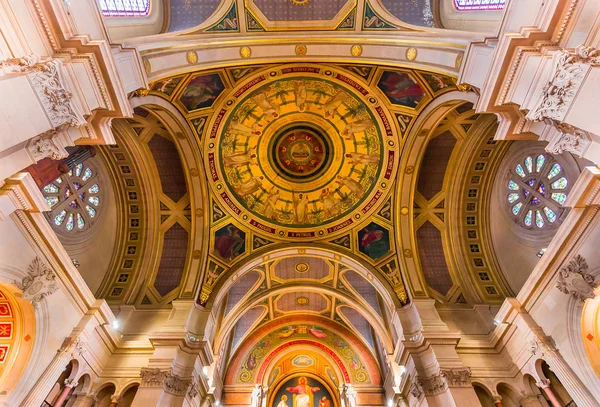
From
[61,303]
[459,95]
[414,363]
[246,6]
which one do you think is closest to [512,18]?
[459,95]

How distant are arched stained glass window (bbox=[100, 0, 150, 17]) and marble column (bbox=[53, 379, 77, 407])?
9.63 metres

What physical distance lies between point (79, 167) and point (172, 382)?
8.34 m

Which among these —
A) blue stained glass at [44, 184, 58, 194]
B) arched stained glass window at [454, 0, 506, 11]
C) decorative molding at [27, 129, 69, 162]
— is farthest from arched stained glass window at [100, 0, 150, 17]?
arched stained glass window at [454, 0, 506, 11]

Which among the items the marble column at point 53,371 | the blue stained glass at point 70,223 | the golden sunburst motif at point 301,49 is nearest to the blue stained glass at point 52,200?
the blue stained glass at point 70,223

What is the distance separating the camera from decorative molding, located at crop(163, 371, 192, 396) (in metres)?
9.66

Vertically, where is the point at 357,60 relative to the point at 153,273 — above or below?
above

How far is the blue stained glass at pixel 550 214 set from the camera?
1071 centimetres

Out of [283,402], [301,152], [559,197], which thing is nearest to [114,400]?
[283,402]

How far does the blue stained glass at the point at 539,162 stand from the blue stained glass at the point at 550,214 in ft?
4.70

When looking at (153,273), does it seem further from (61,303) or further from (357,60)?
(357,60)

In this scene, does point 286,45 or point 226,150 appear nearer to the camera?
point 286,45

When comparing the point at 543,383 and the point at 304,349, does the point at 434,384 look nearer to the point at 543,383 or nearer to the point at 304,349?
the point at 543,383

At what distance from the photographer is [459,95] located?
378 inches

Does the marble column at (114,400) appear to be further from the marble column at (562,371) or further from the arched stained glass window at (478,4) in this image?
the arched stained glass window at (478,4)
